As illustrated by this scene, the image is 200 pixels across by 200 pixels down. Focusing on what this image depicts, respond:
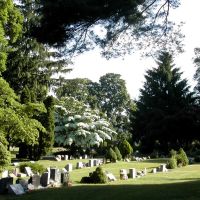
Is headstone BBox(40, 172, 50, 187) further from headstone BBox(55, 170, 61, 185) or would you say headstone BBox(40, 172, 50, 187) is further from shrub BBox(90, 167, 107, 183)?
shrub BBox(90, 167, 107, 183)

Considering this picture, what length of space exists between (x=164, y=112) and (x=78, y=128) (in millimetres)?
10824

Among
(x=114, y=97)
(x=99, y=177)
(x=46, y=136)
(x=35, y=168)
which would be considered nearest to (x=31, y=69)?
(x=46, y=136)

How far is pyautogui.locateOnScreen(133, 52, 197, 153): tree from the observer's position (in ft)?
155

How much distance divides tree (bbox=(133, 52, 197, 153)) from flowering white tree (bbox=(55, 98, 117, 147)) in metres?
6.28

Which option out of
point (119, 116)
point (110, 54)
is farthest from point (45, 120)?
point (119, 116)

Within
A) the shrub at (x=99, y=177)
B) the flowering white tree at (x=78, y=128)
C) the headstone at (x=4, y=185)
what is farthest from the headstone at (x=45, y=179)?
the flowering white tree at (x=78, y=128)

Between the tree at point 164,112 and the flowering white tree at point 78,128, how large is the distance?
6281 millimetres

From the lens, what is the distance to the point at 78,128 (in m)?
43.4

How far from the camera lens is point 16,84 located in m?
37.9

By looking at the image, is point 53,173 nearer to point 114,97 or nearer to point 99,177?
point 99,177

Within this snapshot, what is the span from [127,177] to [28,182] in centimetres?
592

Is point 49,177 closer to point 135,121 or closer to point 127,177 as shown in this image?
point 127,177

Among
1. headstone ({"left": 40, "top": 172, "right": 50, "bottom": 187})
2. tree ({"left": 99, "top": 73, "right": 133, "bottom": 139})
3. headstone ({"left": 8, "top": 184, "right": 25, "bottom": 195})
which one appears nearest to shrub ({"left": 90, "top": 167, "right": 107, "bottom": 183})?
headstone ({"left": 40, "top": 172, "right": 50, "bottom": 187})

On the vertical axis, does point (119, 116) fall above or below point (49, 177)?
above
